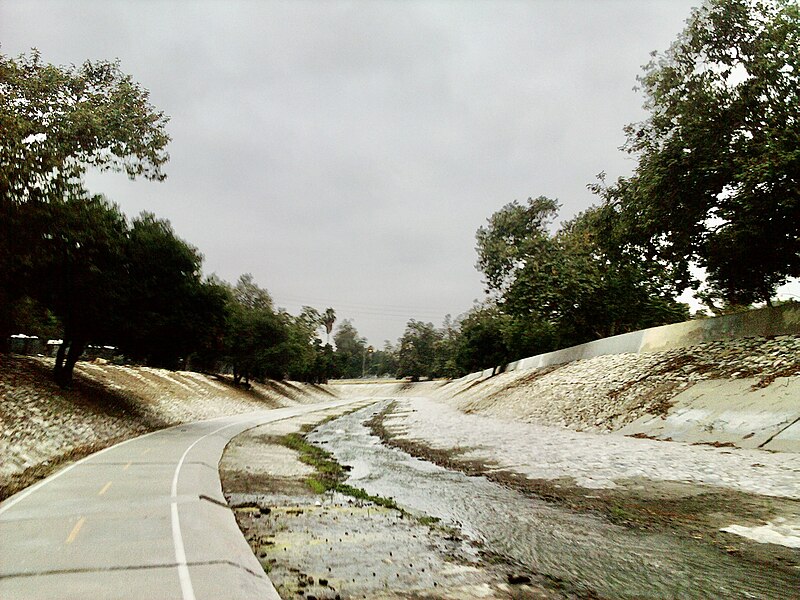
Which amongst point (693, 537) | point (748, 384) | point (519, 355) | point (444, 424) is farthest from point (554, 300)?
point (693, 537)

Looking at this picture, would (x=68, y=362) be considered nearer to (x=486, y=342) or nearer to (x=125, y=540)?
(x=125, y=540)

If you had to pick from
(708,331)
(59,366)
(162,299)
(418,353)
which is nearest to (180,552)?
(162,299)

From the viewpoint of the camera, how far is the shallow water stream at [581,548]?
227 inches

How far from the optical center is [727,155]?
19.6 m

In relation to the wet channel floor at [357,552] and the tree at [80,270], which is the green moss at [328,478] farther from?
the tree at [80,270]

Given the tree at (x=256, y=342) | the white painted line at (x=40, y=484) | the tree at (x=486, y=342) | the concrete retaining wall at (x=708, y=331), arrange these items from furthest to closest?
1. the tree at (x=486, y=342)
2. the tree at (x=256, y=342)
3. the concrete retaining wall at (x=708, y=331)
4. the white painted line at (x=40, y=484)

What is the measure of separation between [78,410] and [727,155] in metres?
28.4

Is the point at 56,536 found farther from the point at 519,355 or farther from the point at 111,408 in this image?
the point at 519,355

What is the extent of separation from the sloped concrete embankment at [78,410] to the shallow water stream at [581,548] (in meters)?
9.91

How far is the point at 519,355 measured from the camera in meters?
64.5

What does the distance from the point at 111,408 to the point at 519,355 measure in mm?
48620

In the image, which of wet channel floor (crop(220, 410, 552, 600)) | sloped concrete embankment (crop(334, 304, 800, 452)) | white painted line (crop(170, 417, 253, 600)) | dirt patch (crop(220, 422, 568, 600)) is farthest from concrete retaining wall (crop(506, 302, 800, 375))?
white painted line (crop(170, 417, 253, 600))

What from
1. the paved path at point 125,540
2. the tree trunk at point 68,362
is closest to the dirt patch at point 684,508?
the paved path at point 125,540

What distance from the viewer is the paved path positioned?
6137 mm
